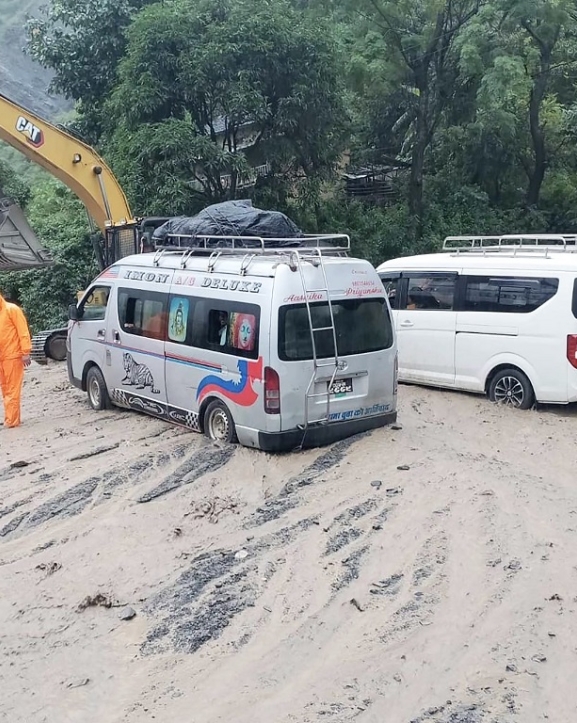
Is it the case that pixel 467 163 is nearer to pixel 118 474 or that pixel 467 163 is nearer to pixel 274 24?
pixel 274 24

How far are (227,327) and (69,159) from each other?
7544mm

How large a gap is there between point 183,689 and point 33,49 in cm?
2081

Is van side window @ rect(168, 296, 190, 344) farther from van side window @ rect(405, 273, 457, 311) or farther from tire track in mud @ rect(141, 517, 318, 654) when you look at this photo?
van side window @ rect(405, 273, 457, 311)

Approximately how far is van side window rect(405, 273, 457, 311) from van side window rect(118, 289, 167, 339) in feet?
13.1

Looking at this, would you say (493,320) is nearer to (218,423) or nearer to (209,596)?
(218,423)

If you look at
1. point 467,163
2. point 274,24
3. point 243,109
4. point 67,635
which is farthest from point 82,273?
point 67,635

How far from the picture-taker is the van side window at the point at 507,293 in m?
10.1

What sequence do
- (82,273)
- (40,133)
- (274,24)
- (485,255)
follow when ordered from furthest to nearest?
1. (82,273)
2. (274,24)
3. (40,133)
4. (485,255)

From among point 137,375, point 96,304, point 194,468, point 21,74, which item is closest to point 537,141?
point 96,304

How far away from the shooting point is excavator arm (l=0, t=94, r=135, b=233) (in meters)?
14.0

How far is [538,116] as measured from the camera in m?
22.8

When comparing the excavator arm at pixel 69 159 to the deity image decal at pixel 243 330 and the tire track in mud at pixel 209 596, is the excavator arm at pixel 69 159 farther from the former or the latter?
the tire track in mud at pixel 209 596

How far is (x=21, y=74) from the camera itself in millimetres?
70438

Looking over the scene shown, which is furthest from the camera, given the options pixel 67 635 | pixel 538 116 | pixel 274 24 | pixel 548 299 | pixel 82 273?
pixel 538 116
